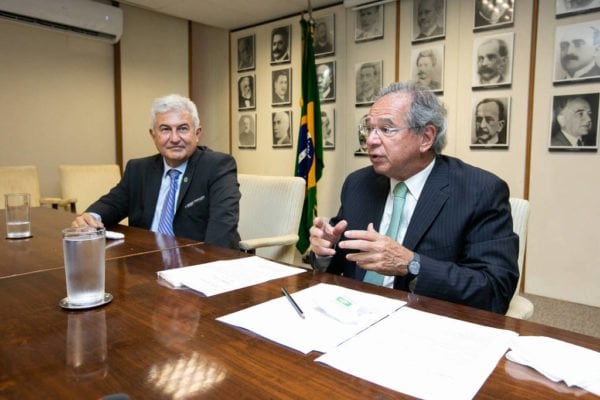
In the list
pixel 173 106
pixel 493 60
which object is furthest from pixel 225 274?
pixel 493 60

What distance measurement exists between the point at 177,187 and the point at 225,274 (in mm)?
1063

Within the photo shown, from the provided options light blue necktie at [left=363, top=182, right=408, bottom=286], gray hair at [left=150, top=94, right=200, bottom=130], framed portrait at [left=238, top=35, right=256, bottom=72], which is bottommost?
light blue necktie at [left=363, top=182, right=408, bottom=286]

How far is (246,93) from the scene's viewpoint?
208 inches

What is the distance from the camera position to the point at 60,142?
15.0ft

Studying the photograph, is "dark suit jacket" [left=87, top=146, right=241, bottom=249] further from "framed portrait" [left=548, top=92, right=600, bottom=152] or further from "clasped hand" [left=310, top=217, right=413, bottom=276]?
"framed portrait" [left=548, top=92, right=600, bottom=152]

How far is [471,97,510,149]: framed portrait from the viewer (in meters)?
3.49

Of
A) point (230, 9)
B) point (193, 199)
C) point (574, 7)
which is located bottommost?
point (193, 199)

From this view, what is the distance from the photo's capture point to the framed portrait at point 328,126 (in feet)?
14.9

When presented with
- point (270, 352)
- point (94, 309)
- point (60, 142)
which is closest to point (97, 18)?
point (60, 142)

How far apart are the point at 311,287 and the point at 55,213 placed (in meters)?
1.89

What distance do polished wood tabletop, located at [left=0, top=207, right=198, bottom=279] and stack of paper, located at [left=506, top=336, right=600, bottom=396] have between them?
120cm

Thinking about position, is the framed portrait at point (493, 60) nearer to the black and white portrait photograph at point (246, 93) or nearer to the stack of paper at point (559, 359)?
the black and white portrait photograph at point (246, 93)

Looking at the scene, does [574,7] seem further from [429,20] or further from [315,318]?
[315,318]

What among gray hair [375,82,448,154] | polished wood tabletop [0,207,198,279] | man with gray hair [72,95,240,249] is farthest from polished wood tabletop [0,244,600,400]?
man with gray hair [72,95,240,249]
